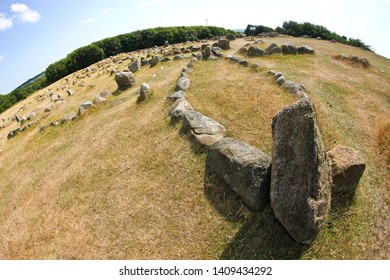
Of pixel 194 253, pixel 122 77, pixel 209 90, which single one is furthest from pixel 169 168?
pixel 122 77

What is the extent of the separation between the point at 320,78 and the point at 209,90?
9.02 metres

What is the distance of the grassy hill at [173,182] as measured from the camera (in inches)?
386

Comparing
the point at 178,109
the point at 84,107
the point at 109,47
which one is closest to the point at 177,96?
the point at 178,109

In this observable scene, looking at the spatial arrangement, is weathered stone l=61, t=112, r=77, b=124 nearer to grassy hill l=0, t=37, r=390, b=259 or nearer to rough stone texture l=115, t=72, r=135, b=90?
grassy hill l=0, t=37, r=390, b=259

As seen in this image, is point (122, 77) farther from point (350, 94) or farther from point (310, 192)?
point (310, 192)

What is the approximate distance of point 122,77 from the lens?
2767cm

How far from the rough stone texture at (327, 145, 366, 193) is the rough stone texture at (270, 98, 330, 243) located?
135cm

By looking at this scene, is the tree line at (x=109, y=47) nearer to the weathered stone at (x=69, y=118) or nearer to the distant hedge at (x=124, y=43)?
the distant hedge at (x=124, y=43)

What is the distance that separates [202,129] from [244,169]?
4372 millimetres

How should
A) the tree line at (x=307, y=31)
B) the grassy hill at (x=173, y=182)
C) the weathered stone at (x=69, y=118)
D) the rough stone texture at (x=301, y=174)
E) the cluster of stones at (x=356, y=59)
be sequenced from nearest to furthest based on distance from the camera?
the rough stone texture at (x=301, y=174)
the grassy hill at (x=173, y=182)
the weathered stone at (x=69, y=118)
the cluster of stones at (x=356, y=59)
the tree line at (x=307, y=31)

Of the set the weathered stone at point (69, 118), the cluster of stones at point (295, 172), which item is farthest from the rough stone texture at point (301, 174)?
the weathered stone at point (69, 118)

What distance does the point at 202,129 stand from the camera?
1455 centimetres

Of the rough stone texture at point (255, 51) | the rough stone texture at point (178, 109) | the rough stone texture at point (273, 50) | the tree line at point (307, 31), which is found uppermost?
the rough stone texture at point (178, 109)

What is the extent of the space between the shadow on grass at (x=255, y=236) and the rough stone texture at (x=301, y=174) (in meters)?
0.47
